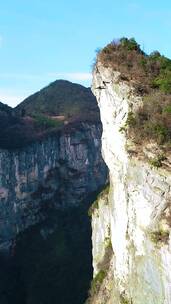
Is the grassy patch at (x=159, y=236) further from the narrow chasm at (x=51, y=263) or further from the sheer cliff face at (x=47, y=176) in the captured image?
the sheer cliff face at (x=47, y=176)

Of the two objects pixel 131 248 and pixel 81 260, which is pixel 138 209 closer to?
pixel 131 248

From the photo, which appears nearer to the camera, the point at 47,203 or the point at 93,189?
the point at 47,203

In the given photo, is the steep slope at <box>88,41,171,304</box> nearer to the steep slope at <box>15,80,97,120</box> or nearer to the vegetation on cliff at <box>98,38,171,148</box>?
the vegetation on cliff at <box>98,38,171,148</box>

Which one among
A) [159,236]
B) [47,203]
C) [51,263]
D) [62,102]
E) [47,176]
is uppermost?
[62,102]

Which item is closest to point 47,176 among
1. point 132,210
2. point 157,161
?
point 132,210

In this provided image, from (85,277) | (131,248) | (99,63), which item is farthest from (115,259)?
(85,277)

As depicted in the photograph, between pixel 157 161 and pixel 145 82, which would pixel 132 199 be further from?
pixel 145 82
